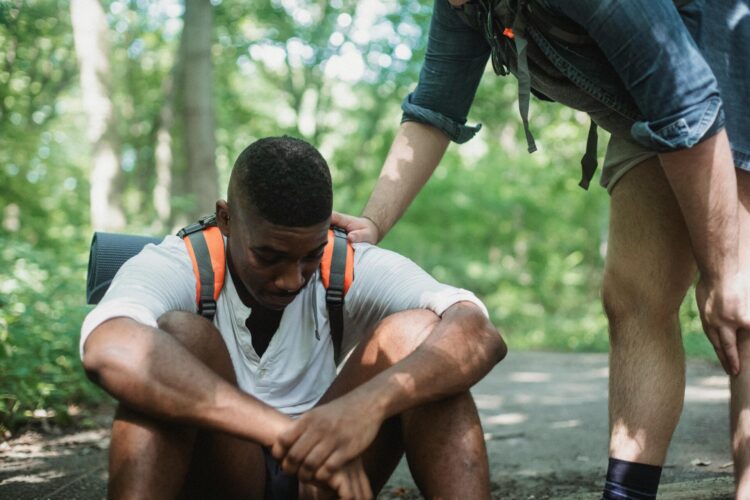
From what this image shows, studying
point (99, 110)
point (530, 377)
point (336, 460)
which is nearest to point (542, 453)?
point (336, 460)

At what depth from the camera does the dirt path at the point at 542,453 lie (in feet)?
11.1

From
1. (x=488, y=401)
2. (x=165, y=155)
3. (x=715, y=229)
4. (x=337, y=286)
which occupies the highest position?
(x=715, y=229)

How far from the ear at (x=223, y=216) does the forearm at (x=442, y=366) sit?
821mm

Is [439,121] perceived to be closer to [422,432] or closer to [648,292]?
[648,292]

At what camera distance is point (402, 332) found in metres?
2.40

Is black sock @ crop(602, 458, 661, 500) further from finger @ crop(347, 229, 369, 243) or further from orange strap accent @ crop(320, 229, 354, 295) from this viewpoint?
finger @ crop(347, 229, 369, 243)

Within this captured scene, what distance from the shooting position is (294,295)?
250 centimetres

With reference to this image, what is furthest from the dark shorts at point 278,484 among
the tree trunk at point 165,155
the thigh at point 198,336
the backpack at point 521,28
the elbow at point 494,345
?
the tree trunk at point 165,155

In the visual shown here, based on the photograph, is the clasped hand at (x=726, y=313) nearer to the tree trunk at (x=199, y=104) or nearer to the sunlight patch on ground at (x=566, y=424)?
the sunlight patch on ground at (x=566, y=424)

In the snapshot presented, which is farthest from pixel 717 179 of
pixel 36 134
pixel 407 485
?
pixel 36 134

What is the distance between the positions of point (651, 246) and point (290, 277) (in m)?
1.16

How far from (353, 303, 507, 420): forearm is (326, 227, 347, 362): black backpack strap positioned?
42 centimetres

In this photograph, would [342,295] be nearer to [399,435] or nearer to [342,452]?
[399,435]

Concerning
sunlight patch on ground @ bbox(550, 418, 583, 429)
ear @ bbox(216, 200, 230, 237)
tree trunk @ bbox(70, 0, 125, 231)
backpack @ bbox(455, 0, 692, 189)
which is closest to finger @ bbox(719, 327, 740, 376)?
backpack @ bbox(455, 0, 692, 189)
